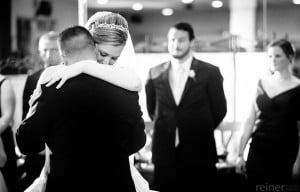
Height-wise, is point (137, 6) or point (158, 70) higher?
point (137, 6)

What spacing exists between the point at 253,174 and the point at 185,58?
0.96m

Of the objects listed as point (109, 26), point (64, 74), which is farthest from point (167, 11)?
point (64, 74)

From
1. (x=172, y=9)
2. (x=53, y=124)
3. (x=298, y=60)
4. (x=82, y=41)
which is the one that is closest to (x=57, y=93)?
(x=53, y=124)

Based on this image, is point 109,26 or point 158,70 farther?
point 158,70

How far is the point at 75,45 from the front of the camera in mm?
1784

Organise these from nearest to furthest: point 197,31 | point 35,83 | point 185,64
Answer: point 35,83, point 185,64, point 197,31

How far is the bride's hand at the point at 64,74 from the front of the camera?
1723 mm

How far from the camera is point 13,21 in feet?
19.0

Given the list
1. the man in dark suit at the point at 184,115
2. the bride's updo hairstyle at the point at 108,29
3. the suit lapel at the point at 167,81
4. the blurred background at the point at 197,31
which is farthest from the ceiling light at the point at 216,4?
the bride's updo hairstyle at the point at 108,29

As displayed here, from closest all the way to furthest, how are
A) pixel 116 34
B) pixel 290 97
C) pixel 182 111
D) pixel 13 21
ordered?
pixel 116 34
pixel 290 97
pixel 182 111
pixel 13 21

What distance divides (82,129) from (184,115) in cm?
191

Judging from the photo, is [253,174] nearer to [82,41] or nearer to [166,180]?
[166,180]

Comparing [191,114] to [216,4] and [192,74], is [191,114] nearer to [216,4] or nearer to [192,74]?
[192,74]

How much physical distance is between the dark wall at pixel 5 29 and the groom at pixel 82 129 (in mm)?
3997
